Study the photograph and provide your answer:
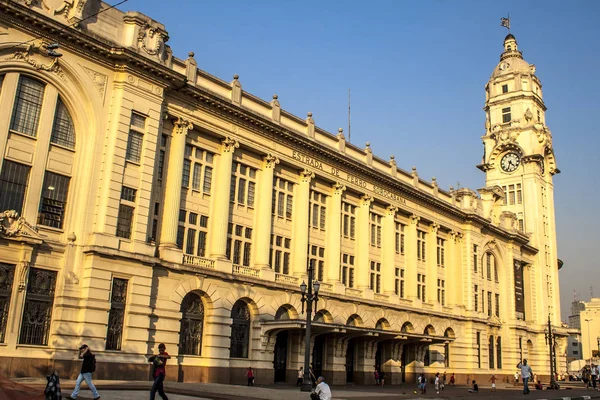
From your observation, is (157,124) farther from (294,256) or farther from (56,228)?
(294,256)

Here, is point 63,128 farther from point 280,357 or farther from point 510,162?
point 510,162

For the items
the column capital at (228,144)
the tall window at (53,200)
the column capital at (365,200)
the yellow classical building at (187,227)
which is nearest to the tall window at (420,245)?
the yellow classical building at (187,227)

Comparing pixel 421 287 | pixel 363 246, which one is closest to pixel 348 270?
pixel 363 246

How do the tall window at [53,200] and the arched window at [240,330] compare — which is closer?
the tall window at [53,200]

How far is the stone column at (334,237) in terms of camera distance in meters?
47.0

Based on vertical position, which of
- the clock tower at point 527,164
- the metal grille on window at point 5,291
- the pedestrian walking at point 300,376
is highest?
the clock tower at point 527,164

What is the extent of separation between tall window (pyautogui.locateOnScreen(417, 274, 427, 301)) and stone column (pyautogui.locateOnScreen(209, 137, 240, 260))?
25.6 meters

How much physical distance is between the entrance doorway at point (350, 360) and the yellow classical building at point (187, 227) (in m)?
0.14

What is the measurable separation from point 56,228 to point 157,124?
829 centimetres

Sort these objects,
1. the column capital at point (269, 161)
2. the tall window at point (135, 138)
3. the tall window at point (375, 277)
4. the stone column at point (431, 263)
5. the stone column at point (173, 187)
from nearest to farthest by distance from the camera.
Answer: the tall window at point (135, 138), the stone column at point (173, 187), the column capital at point (269, 161), the tall window at point (375, 277), the stone column at point (431, 263)

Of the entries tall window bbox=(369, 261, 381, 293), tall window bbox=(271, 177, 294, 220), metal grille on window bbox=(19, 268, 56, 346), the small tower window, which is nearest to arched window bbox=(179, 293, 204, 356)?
metal grille on window bbox=(19, 268, 56, 346)

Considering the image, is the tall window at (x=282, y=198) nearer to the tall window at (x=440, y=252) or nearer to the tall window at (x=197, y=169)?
the tall window at (x=197, y=169)

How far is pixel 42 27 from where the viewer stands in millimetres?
30594

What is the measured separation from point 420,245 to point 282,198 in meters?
20.2
